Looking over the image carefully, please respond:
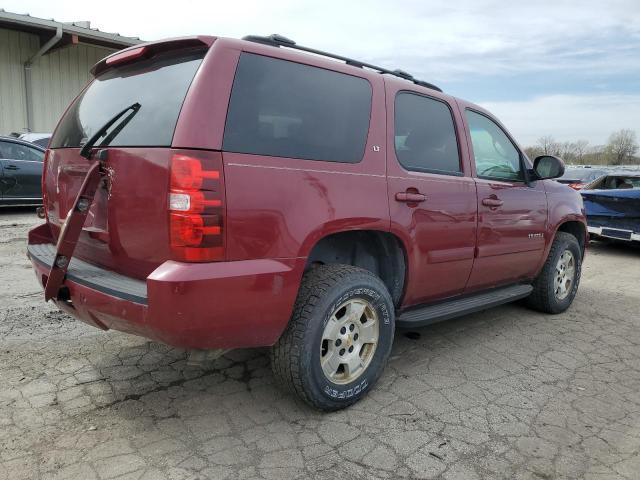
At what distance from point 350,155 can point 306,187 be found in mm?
450

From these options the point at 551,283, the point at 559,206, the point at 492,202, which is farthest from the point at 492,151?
the point at 551,283

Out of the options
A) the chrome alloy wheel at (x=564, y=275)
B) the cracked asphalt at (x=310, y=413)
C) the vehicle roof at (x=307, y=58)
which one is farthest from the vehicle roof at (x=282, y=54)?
the chrome alloy wheel at (x=564, y=275)

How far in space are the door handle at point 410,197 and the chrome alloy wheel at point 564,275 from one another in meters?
2.37

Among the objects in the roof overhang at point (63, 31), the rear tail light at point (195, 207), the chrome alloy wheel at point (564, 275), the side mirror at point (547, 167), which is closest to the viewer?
the rear tail light at point (195, 207)

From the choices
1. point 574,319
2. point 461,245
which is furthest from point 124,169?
point 574,319

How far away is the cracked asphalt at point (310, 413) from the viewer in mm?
2432

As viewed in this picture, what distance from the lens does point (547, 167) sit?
4.49 meters

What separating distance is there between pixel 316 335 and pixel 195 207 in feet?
3.06

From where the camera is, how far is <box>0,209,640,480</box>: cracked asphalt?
7.98ft

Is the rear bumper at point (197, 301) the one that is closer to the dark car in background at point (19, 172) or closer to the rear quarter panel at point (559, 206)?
the rear quarter panel at point (559, 206)

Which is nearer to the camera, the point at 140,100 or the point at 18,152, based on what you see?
the point at 140,100

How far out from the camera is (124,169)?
2.51 metres

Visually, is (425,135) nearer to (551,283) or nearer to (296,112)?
(296,112)

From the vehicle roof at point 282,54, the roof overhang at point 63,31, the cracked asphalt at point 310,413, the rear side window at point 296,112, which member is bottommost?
the cracked asphalt at point 310,413
